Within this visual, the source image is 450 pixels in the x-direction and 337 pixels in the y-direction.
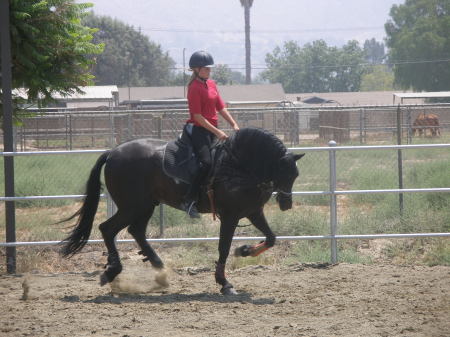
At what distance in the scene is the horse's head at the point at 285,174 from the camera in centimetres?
709

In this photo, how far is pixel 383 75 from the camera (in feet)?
466

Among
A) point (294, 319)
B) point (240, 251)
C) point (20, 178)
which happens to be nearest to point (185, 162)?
point (240, 251)

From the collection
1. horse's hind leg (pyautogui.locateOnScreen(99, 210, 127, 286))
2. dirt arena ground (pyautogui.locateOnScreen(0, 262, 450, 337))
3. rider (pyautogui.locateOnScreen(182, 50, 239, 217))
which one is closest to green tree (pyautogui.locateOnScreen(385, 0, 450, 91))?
dirt arena ground (pyautogui.locateOnScreen(0, 262, 450, 337))

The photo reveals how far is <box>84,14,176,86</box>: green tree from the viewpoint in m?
80.9

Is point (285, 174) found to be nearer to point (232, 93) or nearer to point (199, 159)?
point (199, 159)

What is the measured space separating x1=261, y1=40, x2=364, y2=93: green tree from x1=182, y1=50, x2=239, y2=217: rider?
325 feet

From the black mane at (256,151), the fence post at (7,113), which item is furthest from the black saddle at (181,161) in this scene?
the fence post at (7,113)

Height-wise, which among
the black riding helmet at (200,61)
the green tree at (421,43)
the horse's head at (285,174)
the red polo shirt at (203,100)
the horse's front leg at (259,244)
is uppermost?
the green tree at (421,43)

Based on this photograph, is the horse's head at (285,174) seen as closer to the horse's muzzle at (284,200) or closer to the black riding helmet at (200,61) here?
the horse's muzzle at (284,200)

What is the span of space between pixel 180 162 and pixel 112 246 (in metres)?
1.21

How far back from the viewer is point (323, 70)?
10775cm

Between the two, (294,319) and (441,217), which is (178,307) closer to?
(294,319)

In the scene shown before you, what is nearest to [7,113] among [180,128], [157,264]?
[157,264]

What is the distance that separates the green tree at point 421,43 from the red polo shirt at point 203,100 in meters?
61.7
